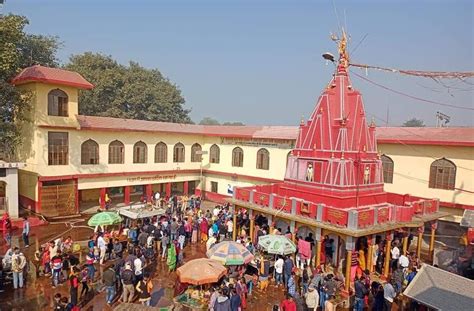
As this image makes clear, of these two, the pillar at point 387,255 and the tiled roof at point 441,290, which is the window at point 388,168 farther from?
the tiled roof at point 441,290

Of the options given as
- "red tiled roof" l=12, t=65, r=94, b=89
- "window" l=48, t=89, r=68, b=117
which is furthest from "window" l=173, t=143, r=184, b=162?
"window" l=48, t=89, r=68, b=117

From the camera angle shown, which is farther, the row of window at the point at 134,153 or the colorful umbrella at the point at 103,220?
the row of window at the point at 134,153

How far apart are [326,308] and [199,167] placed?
21.4 m

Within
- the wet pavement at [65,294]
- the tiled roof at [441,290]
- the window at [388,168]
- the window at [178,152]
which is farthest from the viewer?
the window at [178,152]

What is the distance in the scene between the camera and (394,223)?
14930 mm

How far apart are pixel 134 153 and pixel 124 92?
20341 millimetres

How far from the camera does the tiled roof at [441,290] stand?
850 cm

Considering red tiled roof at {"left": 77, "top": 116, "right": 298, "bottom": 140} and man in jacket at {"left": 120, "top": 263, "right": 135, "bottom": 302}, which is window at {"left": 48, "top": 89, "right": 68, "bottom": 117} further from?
man in jacket at {"left": 120, "top": 263, "right": 135, "bottom": 302}

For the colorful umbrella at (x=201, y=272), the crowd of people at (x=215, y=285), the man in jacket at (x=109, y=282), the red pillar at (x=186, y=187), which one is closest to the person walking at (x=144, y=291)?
the crowd of people at (x=215, y=285)

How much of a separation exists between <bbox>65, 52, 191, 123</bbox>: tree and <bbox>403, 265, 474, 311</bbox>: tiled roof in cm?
3844

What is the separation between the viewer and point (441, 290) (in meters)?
9.19

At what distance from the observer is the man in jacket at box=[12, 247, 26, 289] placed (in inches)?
485

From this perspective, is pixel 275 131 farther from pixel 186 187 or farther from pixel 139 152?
pixel 139 152

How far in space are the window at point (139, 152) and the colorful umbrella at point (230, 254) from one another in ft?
51.5
